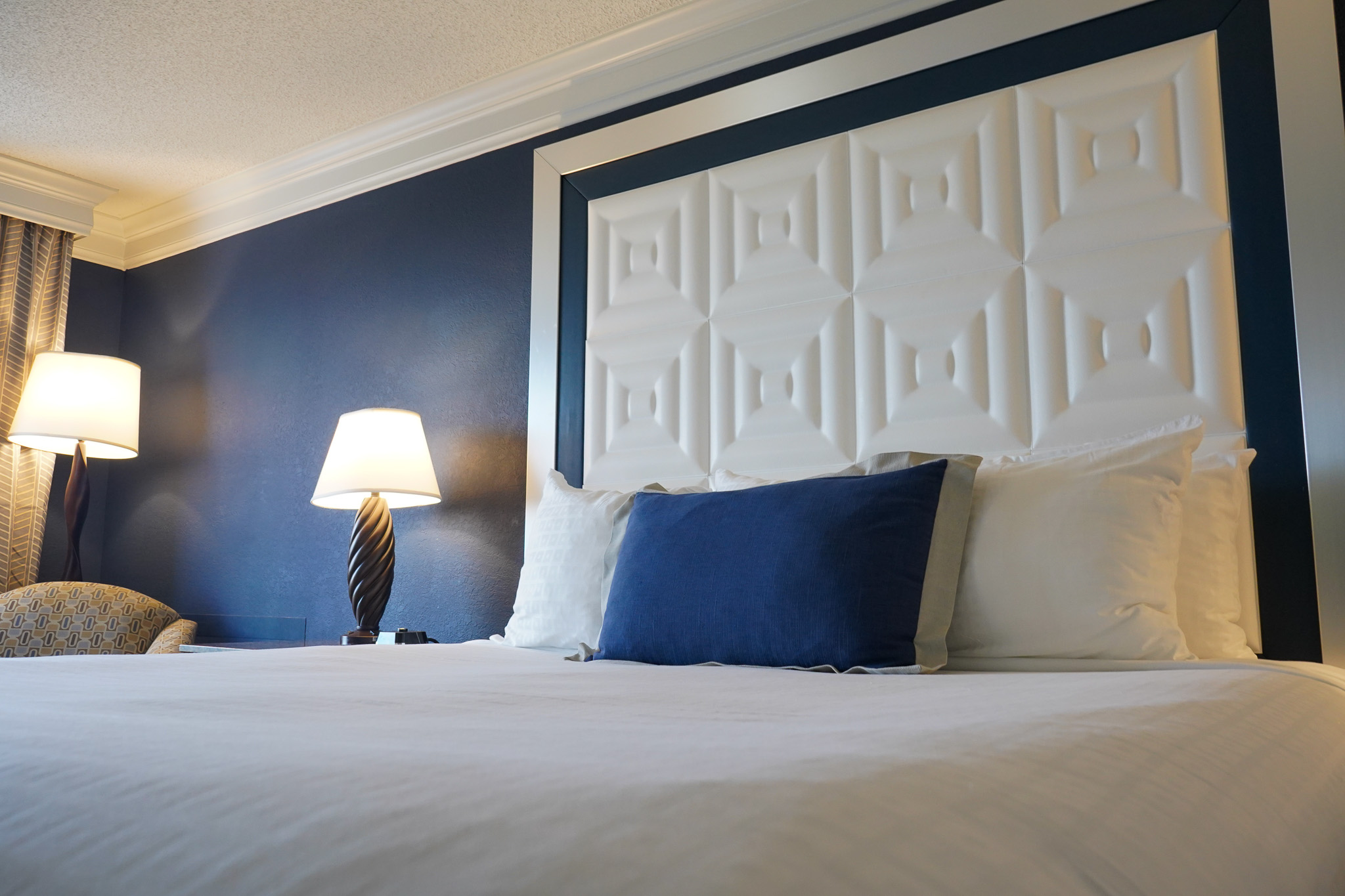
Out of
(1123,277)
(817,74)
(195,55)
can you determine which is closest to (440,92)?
(195,55)

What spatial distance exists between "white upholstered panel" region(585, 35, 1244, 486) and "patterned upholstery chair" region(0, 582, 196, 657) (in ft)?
5.68

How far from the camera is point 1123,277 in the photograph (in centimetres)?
218

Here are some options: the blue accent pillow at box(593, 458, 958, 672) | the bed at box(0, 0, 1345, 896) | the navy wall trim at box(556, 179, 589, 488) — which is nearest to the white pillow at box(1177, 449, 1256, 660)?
the bed at box(0, 0, 1345, 896)

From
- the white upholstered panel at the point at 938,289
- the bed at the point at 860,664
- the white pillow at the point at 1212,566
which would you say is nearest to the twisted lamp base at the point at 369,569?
the bed at the point at 860,664

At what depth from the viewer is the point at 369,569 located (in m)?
3.08

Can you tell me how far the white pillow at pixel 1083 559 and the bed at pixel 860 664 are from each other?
2cm

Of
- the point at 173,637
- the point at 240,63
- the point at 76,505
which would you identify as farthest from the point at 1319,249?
the point at 76,505

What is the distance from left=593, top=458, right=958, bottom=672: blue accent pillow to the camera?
160 cm

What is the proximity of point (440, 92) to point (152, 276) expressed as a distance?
2.03m

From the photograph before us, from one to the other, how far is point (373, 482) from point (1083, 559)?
211 cm

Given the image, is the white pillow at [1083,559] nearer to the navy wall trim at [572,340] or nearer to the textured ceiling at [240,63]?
the navy wall trim at [572,340]

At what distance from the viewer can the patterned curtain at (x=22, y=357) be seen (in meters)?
4.07

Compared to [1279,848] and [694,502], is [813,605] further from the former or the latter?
[1279,848]

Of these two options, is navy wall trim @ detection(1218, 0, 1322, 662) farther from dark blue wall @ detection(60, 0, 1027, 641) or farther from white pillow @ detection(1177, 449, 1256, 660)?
dark blue wall @ detection(60, 0, 1027, 641)
